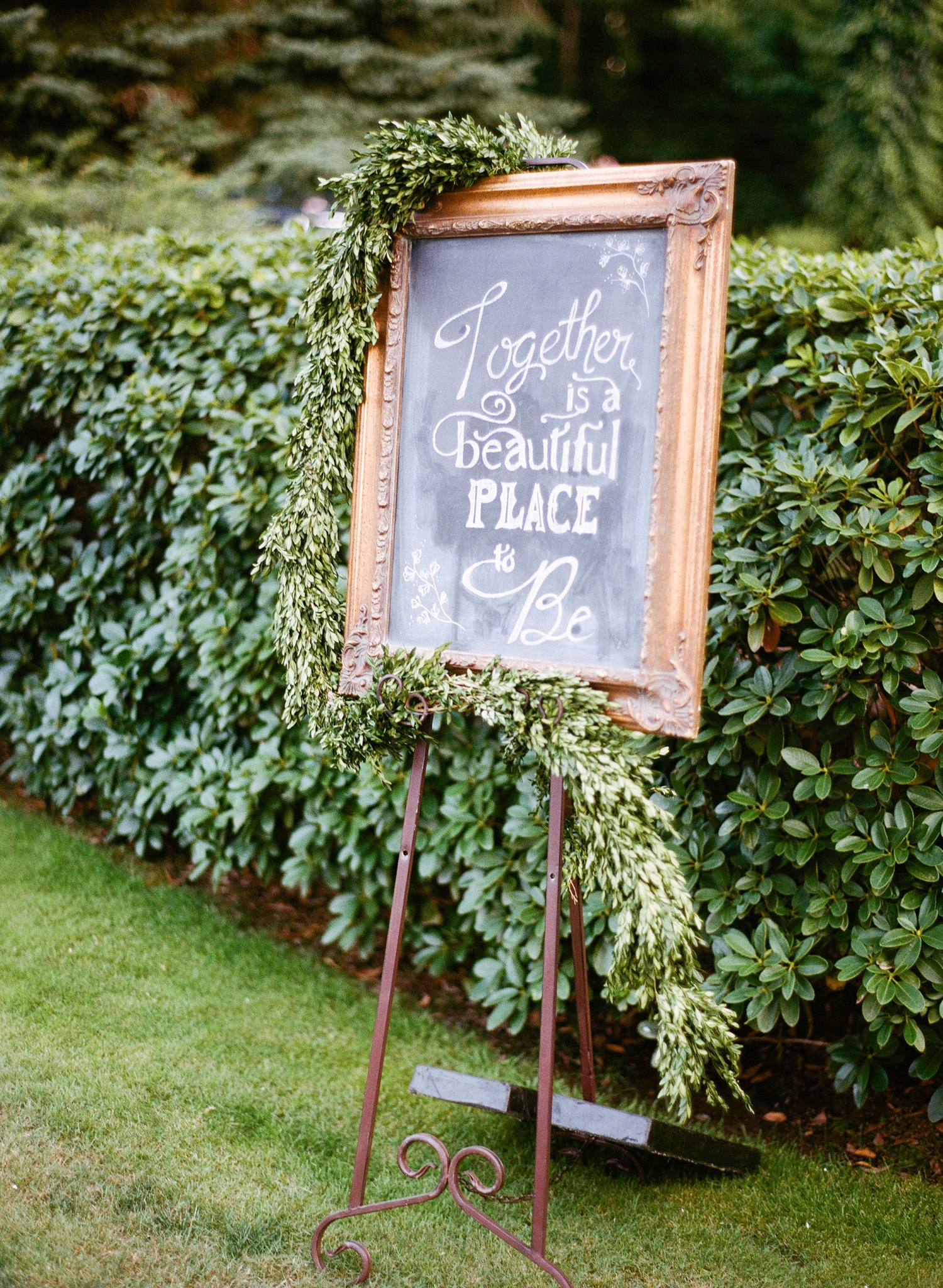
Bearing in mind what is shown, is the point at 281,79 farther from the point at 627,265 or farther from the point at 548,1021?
the point at 548,1021

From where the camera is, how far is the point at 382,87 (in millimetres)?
9477

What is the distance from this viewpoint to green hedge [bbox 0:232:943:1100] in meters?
2.33

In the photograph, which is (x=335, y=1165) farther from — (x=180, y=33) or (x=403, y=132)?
(x=180, y=33)

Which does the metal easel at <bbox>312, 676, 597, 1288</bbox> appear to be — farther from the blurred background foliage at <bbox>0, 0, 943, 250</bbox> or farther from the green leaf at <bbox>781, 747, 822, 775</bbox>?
the blurred background foliage at <bbox>0, 0, 943, 250</bbox>

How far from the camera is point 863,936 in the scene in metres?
2.34

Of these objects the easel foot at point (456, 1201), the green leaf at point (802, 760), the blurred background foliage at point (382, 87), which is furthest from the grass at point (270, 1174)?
the blurred background foliage at point (382, 87)

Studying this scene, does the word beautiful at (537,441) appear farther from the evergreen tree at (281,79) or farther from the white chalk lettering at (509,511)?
the evergreen tree at (281,79)

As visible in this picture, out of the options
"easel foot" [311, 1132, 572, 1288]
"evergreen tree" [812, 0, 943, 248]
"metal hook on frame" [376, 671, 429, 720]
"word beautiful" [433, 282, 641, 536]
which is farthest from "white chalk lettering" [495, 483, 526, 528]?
"evergreen tree" [812, 0, 943, 248]

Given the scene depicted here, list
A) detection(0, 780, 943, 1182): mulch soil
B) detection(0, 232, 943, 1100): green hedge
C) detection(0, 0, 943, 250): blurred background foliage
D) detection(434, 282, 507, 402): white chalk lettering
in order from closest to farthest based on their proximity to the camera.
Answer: detection(434, 282, 507, 402): white chalk lettering → detection(0, 232, 943, 1100): green hedge → detection(0, 780, 943, 1182): mulch soil → detection(0, 0, 943, 250): blurred background foliage

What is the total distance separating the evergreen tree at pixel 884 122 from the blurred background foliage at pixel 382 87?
0.02 metres

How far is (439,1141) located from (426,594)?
1.13m

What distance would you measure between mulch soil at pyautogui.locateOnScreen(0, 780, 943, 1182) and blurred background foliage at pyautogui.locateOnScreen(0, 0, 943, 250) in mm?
5081

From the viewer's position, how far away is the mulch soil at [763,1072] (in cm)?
249

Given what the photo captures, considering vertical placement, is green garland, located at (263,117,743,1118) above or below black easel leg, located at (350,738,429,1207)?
above
